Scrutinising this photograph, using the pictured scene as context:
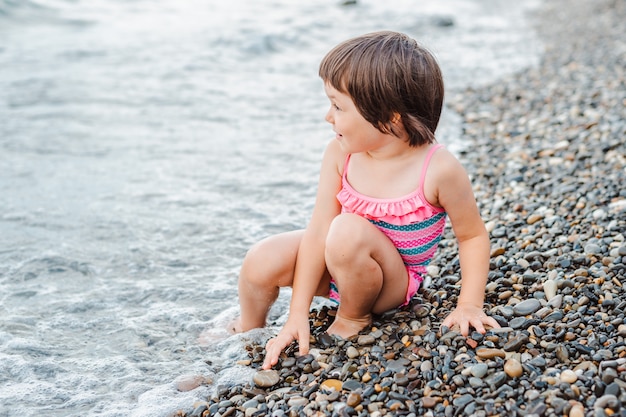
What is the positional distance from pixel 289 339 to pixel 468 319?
31.8 inches

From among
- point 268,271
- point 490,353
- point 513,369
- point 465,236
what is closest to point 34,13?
point 268,271

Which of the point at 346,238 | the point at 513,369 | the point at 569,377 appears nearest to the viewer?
the point at 569,377

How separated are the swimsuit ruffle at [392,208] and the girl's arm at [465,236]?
0.08 meters

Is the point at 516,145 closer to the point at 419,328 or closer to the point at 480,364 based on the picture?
the point at 419,328

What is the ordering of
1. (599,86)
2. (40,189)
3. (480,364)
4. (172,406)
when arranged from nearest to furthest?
(480,364)
(172,406)
(40,189)
(599,86)

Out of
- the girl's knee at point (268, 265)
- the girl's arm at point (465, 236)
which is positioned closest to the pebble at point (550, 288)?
the girl's arm at point (465, 236)

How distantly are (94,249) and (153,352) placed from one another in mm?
1556

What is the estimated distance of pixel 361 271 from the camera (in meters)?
3.18

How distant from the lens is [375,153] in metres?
3.30

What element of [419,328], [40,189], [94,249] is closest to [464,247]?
[419,328]

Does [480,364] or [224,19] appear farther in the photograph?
[224,19]

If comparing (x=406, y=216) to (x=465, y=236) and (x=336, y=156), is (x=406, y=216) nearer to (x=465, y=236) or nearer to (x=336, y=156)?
(x=465, y=236)

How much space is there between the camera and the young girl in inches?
121

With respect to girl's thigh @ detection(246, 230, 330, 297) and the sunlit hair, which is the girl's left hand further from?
the sunlit hair
